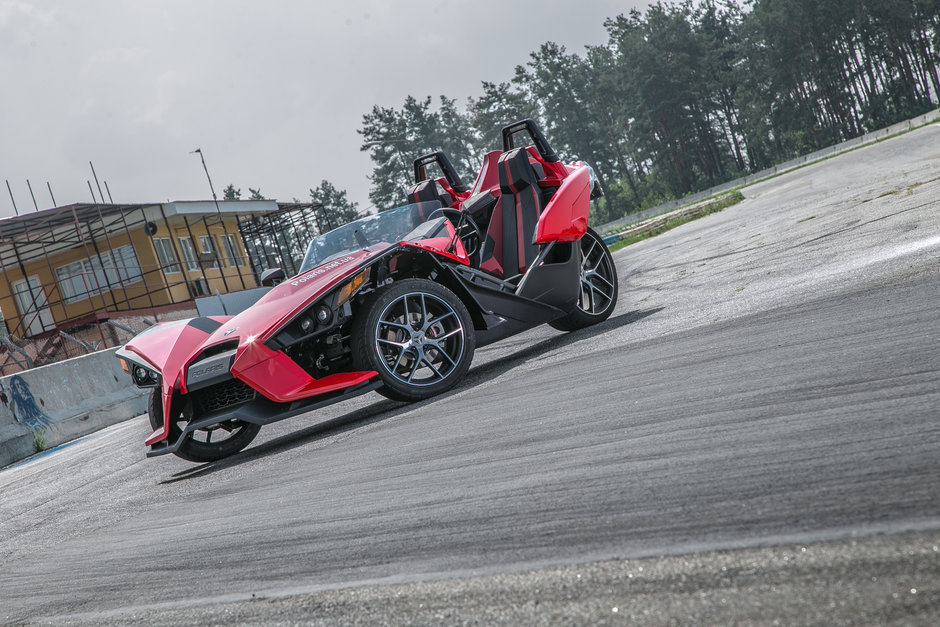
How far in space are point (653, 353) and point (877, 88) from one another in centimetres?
8810

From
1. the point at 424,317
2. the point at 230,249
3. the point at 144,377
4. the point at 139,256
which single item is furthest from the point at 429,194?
the point at 230,249

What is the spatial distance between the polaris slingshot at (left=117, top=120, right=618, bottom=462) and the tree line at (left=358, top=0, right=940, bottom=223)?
73.3m

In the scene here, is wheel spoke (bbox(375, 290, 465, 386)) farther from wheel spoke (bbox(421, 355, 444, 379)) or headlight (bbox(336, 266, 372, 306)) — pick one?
headlight (bbox(336, 266, 372, 306))

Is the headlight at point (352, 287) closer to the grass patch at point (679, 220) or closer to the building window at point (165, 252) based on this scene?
the grass patch at point (679, 220)

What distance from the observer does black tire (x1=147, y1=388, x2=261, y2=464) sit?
5.58 m

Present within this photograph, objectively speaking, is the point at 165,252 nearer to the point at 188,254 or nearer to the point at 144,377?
the point at 188,254

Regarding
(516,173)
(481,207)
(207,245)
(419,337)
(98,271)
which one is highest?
(207,245)

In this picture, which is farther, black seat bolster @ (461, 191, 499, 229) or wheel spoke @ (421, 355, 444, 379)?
black seat bolster @ (461, 191, 499, 229)

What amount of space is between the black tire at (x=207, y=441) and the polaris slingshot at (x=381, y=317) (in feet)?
0.03

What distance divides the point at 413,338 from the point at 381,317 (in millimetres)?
306

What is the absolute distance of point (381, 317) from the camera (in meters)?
5.26

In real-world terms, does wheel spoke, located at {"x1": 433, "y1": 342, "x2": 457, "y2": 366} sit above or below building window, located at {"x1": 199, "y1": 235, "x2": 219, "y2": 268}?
below

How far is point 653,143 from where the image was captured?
85.9 m

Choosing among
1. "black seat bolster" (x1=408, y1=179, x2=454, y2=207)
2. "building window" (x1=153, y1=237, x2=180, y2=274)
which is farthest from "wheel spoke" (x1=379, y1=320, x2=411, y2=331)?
"building window" (x1=153, y1=237, x2=180, y2=274)
